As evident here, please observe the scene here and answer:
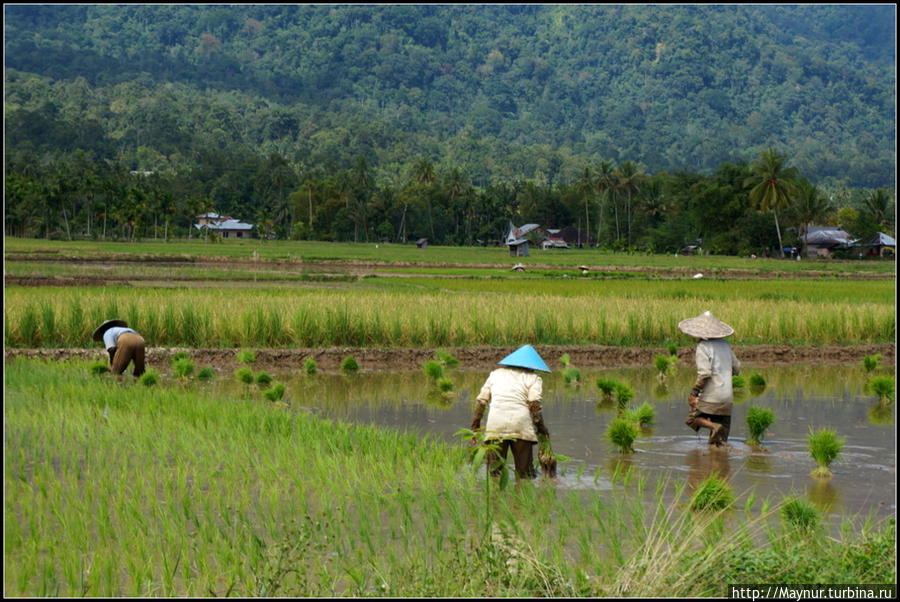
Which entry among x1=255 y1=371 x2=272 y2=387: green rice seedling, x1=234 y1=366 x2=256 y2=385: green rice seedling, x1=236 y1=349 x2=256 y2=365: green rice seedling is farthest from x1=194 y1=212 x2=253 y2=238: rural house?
x1=234 y1=366 x2=256 y2=385: green rice seedling

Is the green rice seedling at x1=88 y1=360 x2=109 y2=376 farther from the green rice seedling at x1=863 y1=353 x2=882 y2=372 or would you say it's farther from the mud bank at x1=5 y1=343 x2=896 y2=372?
the green rice seedling at x1=863 y1=353 x2=882 y2=372

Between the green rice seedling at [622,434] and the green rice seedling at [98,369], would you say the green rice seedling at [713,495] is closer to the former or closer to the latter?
the green rice seedling at [622,434]

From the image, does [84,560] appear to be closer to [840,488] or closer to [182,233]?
[840,488]

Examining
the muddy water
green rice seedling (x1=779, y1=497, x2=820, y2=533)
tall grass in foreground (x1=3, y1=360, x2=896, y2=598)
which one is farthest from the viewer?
the muddy water

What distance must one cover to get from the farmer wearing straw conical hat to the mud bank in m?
7.47

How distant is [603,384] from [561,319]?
6.75m

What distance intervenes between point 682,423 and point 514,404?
4714 millimetres

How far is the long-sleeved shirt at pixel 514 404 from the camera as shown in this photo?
Answer: 8164mm

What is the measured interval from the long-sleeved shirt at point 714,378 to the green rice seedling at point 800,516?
3423 mm

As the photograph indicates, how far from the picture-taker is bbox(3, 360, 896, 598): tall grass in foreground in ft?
18.0

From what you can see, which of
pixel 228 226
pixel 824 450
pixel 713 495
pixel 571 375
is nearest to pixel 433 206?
pixel 228 226

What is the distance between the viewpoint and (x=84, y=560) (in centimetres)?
600

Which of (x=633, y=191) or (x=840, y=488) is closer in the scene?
(x=840, y=488)

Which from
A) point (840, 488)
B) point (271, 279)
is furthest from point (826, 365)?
point (271, 279)
